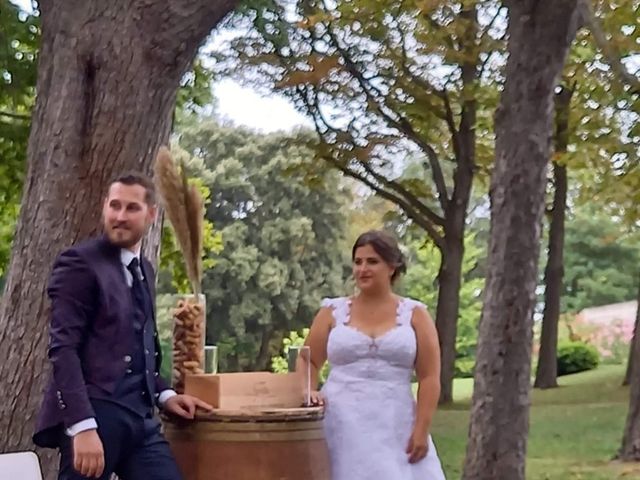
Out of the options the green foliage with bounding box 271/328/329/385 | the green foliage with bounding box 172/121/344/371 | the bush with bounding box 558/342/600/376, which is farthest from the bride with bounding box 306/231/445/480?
the green foliage with bounding box 172/121/344/371

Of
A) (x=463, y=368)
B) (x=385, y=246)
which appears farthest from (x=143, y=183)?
(x=463, y=368)

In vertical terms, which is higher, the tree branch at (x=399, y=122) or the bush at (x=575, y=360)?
the tree branch at (x=399, y=122)

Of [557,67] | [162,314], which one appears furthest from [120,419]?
[162,314]

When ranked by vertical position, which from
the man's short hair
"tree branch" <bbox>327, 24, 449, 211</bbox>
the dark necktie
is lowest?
the dark necktie

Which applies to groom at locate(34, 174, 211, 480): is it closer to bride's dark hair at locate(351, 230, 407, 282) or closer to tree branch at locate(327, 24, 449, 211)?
bride's dark hair at locate(351, 230, 407, 282)

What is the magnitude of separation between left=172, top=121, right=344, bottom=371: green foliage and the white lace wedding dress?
19.5 meters

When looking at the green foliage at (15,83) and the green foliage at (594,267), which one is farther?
the green foliage at (594,267)

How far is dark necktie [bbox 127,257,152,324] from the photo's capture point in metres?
3.24

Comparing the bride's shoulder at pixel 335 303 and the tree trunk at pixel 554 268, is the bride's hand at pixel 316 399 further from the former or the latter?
the tree trunk at pixel 554 268

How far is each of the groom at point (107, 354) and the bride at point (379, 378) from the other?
654 mm

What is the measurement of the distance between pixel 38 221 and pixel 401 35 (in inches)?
394

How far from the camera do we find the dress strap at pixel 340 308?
3742 mm

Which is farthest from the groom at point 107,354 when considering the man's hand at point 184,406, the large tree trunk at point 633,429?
the large tree trunk at point 633,429

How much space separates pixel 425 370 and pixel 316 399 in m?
0.36
